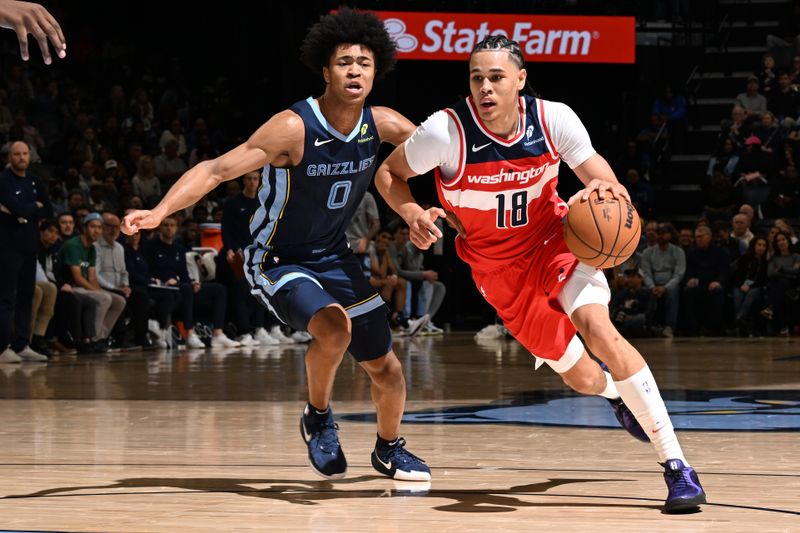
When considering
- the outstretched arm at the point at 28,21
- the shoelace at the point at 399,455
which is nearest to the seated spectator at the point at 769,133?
the shoelace at the point at 399,455

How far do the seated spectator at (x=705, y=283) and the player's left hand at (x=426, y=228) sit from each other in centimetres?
1090

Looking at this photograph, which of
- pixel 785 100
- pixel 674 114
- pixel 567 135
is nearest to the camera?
pixel 567 135

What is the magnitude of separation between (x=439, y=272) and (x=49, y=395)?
8448 mm

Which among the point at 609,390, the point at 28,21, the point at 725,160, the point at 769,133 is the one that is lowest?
the point at 609,390

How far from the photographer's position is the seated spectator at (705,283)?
1477 cm

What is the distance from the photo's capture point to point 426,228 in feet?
14.3

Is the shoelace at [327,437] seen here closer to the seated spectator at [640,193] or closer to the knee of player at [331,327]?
the knee of player at [331,327]

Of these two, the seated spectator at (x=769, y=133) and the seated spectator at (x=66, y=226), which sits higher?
the seated spectator at (x=769, y=133)

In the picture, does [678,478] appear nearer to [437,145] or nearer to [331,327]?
[331,327]

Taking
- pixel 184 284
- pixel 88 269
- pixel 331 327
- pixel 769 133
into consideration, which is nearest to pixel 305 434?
Result: pixel 331 327

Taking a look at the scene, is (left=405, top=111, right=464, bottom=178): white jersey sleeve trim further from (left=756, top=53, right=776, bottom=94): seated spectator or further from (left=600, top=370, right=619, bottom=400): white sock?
(left=756, top=53, right=776, bottom=94): seated spectator

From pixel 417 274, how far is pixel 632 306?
8.34 feet

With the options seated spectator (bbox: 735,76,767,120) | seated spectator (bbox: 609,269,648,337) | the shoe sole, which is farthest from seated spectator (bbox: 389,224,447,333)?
the shoe sole

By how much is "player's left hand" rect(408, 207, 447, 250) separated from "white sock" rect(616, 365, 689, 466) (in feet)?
2.65
